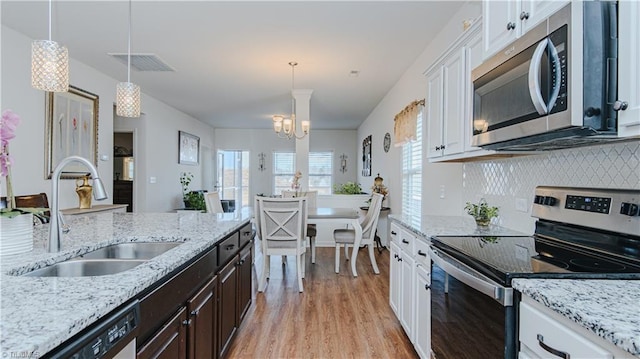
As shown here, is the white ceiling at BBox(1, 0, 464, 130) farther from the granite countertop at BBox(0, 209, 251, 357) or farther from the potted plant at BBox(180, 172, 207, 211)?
the potted plant at BBox(180, 172, 207, 211)

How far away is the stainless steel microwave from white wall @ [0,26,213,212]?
4347mm

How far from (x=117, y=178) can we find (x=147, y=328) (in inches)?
273

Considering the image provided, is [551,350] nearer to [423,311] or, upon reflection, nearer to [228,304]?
[423,311]

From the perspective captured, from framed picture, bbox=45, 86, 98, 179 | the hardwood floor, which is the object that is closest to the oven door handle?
the hardwood floor

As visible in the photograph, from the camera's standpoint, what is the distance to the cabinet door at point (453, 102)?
2.22 meters

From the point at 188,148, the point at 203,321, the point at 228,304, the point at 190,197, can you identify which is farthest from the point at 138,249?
the point at 188,148

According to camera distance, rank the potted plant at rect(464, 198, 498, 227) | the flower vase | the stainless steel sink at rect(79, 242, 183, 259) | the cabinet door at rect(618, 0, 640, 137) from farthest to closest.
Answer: the potted plant at rect(464, 198, 498, 227)
the stainless steel sink at rect(79, 242, 183, 259)
the flower vase
the cabinet door at rect(618, 0, 640, 137)

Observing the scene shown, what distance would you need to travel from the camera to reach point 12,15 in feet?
10.1

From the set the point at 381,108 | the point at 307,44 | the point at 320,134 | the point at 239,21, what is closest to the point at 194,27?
the point at 239,21

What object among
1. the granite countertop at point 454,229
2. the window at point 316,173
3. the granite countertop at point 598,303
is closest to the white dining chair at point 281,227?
the granite countertop at point 454,229

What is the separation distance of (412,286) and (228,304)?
3.96 feet

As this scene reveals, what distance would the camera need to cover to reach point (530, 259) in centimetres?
136

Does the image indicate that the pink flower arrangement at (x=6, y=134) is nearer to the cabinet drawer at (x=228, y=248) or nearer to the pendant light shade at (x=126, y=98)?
the cabinet drawer at (x=228, y=248)

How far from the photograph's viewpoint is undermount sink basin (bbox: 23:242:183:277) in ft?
4.38
